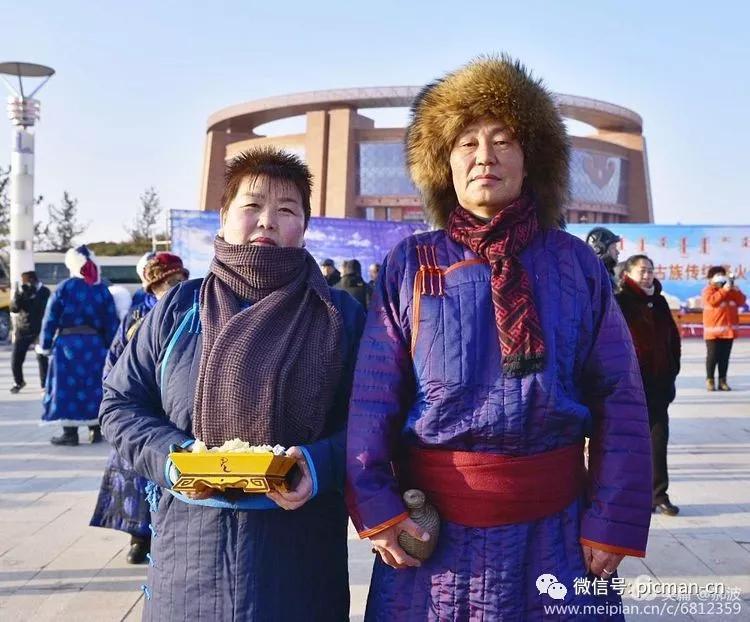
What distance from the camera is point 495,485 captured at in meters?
1.63

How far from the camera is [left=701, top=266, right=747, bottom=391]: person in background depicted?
9102 mm

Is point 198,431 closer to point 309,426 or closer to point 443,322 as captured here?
point 309,426

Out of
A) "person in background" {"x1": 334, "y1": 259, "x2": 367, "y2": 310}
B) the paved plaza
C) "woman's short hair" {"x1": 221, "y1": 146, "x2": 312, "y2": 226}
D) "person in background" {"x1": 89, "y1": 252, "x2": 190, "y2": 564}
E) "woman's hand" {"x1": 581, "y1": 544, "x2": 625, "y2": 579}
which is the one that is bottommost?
the paved plaza

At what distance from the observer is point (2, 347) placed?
17.0 metres

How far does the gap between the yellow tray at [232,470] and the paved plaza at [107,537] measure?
1.74 metres

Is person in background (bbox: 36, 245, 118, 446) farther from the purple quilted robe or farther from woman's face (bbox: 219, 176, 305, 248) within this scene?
the purple quilted robe

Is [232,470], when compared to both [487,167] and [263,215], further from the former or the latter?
[487,167]

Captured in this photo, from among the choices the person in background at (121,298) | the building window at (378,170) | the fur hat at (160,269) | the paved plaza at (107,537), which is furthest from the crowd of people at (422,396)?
the building window at (378,170)

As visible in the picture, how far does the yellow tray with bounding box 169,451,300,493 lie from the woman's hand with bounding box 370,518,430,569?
26 centimetres

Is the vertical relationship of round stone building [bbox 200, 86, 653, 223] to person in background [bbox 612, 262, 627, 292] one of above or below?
above

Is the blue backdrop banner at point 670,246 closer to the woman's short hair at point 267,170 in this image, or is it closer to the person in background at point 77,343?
the person in background at point 77,343

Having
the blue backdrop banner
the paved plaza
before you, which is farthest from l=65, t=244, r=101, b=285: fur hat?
the blue backdrop banner

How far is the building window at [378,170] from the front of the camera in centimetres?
2752

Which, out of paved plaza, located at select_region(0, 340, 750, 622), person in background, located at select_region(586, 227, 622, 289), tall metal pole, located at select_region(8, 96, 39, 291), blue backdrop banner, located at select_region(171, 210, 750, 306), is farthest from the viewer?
blue backdrop banner, located at select_region(171, 210, 750, 306)
